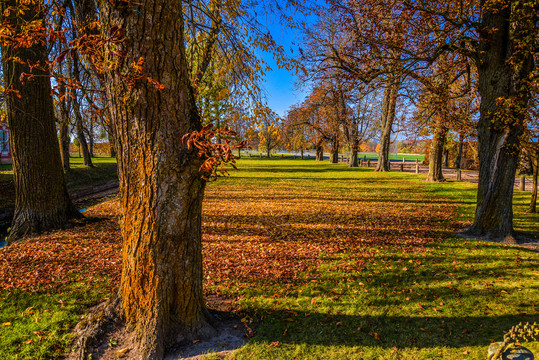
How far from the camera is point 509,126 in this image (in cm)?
624

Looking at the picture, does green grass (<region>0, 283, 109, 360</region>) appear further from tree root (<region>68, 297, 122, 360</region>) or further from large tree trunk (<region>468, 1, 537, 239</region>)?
large tree trunk (<region>468, 1, 537, 239</region>)

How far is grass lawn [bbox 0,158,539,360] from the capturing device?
329cm

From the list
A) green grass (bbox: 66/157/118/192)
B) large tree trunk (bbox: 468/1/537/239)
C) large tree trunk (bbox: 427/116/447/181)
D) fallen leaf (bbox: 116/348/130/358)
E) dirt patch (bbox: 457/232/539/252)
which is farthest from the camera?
green grass (bbox: 66/157/118/192)

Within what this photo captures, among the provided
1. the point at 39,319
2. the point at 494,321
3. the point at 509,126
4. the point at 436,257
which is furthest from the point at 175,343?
the point at 509,126

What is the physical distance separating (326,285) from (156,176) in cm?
325

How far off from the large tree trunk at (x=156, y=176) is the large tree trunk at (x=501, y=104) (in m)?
6.74

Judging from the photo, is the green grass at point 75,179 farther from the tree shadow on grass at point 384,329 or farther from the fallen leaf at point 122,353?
the tree shadow on grass at point 384,329

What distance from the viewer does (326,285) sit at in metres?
4.65

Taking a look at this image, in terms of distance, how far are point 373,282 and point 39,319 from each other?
471 cm

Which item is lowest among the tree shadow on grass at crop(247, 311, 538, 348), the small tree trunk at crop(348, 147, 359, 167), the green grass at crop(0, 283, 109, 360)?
the tree shadow on grass at crop(247, 311, 538, 348)

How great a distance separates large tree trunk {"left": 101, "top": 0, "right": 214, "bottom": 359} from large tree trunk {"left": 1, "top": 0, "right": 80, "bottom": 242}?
497 centimetres

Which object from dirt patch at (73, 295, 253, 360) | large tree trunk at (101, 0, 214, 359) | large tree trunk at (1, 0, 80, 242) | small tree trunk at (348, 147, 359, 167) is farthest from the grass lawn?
small tree trunk at (348, 147, 359, 167)

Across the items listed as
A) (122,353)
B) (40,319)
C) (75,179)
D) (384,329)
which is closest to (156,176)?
(122,353)

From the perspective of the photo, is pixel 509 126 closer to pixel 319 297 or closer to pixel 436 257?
pixel 436 257
